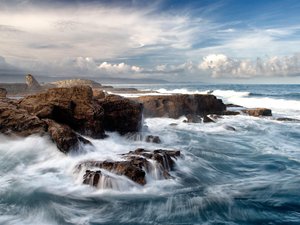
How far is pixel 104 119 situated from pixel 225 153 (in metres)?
5.79

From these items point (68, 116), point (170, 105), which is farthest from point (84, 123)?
point (170, 105)

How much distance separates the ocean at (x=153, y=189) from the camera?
311 inches

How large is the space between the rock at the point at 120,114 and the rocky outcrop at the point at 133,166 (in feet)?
15.4

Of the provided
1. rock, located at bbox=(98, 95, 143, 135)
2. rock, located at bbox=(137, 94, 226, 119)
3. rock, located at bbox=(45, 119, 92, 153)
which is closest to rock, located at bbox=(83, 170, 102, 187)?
rock, located at bbox=(45, 119, 92, 153)

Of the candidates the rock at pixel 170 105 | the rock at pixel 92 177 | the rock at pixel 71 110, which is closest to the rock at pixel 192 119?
the rock at pixel 170 105

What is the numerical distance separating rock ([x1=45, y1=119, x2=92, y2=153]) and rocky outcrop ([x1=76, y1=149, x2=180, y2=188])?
5.10 ft

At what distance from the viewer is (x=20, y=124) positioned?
12.6 m

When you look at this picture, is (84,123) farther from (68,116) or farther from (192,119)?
(192,119)

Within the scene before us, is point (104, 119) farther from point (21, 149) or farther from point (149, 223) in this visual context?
point (149, 223)

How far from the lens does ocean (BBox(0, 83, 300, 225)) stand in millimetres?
7895

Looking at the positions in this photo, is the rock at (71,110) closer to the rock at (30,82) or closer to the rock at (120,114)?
the rock at (120,114)

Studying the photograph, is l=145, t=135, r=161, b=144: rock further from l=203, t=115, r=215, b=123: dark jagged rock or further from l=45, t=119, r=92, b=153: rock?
l=203, t=115, r=215, b=123: dark jagged rock

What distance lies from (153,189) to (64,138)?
4090mm

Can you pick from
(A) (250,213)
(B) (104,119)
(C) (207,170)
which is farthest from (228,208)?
(B) (104,119)
